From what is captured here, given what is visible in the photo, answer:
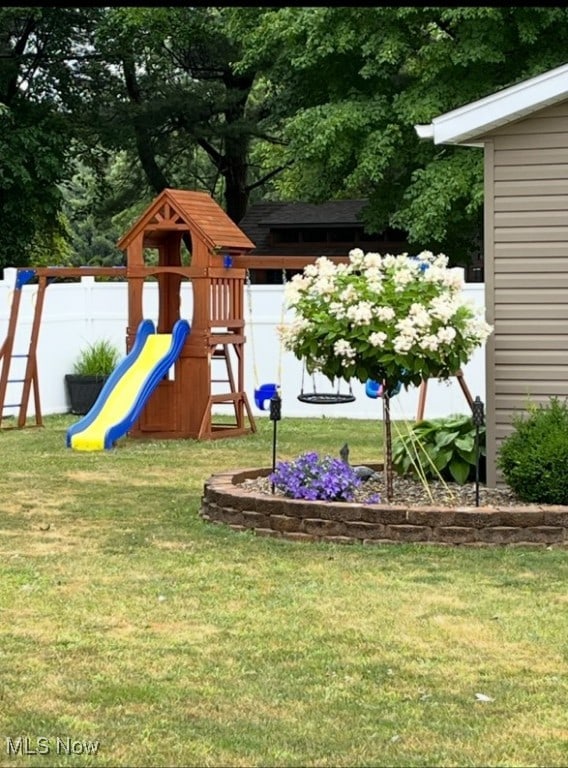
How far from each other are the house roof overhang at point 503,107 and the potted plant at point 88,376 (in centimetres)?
859

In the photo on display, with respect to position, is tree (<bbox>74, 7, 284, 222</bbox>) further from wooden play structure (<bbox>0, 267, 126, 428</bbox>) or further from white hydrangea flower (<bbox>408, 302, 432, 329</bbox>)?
white hydrangea flower (<bbox>408, 302, 432, 329</bbox>)

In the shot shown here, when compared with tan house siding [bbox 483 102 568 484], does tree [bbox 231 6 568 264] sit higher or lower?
higher

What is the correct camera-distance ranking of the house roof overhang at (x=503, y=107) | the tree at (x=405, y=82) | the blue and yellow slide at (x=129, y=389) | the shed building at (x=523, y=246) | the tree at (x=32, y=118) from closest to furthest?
the house roof overhang at (x=503, y=107), the shed building at (x=523, y=246), the blue and yellow slide at (x=129, y=389), the tree at (x=405, y=82), the tree at (x=32, y=118)

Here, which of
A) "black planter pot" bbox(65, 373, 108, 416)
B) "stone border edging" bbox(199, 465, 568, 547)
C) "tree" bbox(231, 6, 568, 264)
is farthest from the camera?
"tree" bbox(231, 6, 568, 264)

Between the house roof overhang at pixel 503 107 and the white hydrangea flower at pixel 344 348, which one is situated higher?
the house roof overhang at pixel 503 107

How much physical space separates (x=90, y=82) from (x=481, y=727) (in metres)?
25.3

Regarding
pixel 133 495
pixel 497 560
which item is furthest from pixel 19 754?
pixel 133 495

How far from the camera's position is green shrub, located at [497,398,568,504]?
24.4 feet

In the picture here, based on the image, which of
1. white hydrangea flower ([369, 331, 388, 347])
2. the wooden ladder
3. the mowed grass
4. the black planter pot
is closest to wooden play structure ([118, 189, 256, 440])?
the wooden ladder

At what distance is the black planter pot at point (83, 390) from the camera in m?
16.4

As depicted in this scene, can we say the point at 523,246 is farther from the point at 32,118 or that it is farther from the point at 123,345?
the point at 32,118

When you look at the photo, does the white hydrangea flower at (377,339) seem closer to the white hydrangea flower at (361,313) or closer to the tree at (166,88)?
the white hydrangea flower at (361,313)

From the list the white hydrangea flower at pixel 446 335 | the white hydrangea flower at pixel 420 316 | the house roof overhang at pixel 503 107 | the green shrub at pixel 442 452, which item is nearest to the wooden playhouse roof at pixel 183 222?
the house roof overhang at pixel 503 107

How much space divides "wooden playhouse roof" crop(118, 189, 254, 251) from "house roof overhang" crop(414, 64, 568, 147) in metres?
5.13
